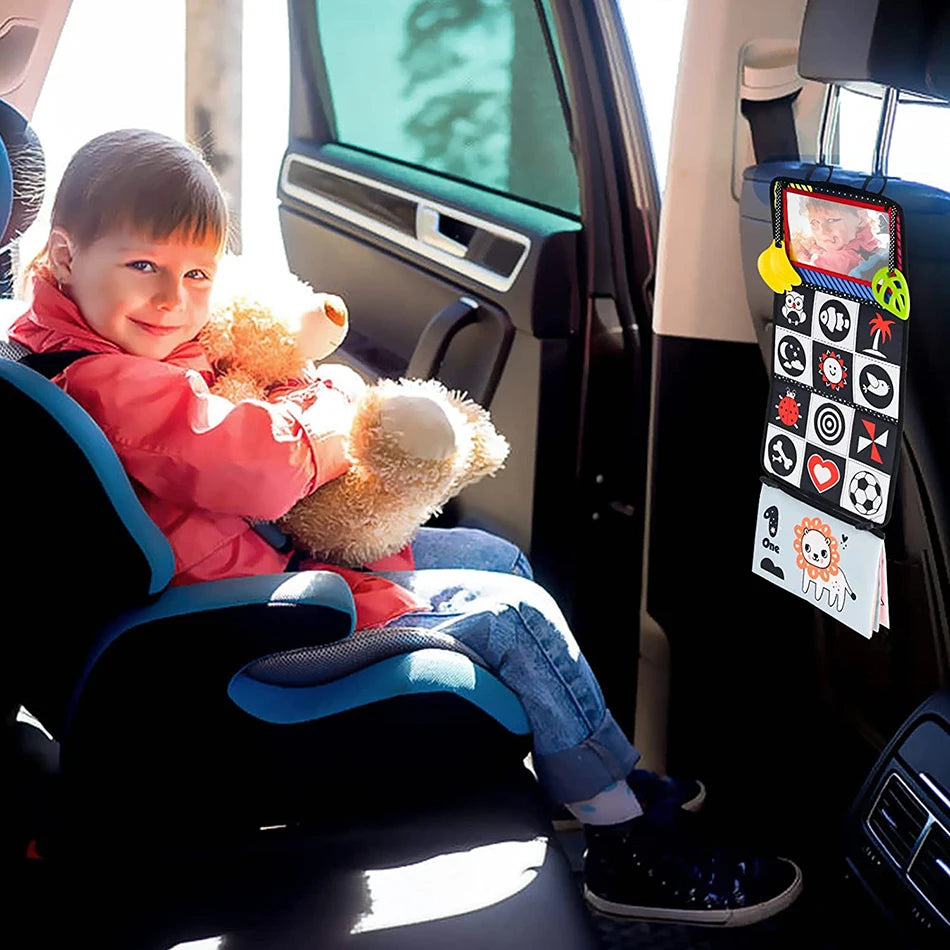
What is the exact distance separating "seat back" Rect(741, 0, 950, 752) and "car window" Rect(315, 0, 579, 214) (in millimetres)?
891

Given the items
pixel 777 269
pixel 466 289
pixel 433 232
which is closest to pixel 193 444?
pixel 777 269

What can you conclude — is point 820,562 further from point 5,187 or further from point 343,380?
point 5,187

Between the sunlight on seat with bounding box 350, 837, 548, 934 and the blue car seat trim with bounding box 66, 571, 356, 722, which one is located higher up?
the blue car seat trim with bounding box 66, 571, 356, 722

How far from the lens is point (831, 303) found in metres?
1.37

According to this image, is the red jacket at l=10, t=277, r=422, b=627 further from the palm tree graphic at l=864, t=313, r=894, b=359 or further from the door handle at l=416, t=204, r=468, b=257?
the door handle at l=416, t=204, r=468, b=257

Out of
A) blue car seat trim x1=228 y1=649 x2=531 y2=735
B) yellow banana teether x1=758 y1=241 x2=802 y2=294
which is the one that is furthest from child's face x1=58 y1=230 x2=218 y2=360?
yellow banana teether x1=758 y1=241 x2=802 y2=294

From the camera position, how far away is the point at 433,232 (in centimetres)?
240

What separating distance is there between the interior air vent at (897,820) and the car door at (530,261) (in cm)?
71

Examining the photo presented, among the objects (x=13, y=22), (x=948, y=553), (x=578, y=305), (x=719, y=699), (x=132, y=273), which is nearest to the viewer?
(x=948, y=553)

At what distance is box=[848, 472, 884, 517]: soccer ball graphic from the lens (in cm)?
137

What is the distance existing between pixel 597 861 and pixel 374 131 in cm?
180

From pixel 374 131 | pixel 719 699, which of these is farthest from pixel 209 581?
pixel 374 131

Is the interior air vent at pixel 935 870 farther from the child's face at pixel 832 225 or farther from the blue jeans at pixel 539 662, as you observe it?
the child's face at pixel 832 225

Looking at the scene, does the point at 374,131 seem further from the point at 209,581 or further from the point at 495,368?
the point at 209,581
